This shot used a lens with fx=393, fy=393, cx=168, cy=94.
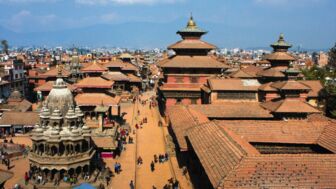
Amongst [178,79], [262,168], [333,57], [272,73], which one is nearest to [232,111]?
[272,73]

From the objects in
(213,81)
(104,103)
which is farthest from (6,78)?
(213,81)

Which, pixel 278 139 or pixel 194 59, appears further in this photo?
pixel 194 59

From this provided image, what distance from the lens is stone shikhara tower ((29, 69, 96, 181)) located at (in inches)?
1083

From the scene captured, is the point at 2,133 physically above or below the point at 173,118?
below

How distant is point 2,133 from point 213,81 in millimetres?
25117

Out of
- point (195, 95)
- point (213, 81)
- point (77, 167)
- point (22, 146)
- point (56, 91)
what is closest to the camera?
point (77, 167)

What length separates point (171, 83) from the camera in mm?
49094

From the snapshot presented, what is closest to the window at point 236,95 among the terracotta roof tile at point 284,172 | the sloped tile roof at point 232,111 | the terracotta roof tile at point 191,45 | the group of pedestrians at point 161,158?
the sloped tile roof at point 232,111

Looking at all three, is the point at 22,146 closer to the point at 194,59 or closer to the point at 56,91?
the point at 56,91

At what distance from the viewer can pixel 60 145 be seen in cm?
2789

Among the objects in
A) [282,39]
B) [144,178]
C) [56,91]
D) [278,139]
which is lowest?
[144,178]

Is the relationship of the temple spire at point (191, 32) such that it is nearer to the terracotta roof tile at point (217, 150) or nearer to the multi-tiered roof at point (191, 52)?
the multi-tiered roof at point (191, 52)

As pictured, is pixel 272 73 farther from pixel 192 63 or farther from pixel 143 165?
pixel 143 165

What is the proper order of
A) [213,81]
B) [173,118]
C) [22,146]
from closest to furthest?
[173,118], [22,146], [213,81]
